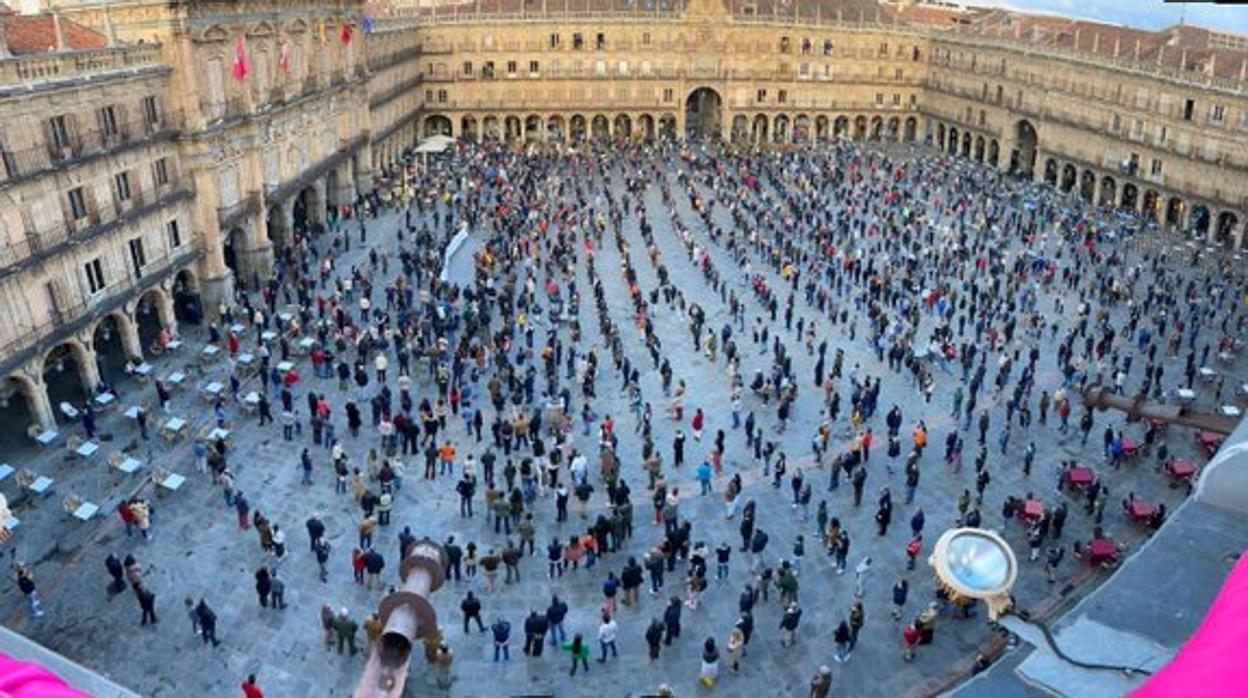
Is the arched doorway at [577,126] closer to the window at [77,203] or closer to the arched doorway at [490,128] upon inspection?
the arched doorway at [490,128]

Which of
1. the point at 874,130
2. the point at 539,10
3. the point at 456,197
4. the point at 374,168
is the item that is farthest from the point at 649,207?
Result: the point at 874,130

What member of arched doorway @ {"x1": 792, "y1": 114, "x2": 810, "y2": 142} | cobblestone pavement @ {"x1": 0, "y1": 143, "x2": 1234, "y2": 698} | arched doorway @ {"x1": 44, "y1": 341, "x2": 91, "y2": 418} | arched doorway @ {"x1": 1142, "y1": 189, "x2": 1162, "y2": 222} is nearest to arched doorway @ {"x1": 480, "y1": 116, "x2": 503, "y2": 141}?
arched doorway @ {"x1": 792, "y1": 114, "x2": 810, "y2": 142}

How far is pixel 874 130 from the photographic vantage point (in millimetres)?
79312

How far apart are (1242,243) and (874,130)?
3312cm

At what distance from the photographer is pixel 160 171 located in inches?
1345

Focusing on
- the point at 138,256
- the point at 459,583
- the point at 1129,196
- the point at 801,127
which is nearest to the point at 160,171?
the point at 138,256

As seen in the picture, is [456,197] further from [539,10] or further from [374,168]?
[539,10]

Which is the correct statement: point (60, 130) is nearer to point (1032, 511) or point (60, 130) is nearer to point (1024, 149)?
point (1032, 511)

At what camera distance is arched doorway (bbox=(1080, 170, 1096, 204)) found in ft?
202

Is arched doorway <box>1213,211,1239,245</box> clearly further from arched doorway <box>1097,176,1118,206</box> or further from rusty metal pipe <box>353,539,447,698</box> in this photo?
rusty metal pipe <box>353,539,447,698</box>

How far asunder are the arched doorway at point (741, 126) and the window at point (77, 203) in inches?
2184

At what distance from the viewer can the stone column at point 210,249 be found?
36.0m

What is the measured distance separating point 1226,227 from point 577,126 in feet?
147

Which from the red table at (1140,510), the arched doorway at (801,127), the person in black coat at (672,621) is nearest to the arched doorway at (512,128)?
the arched doorway at (801,127)
